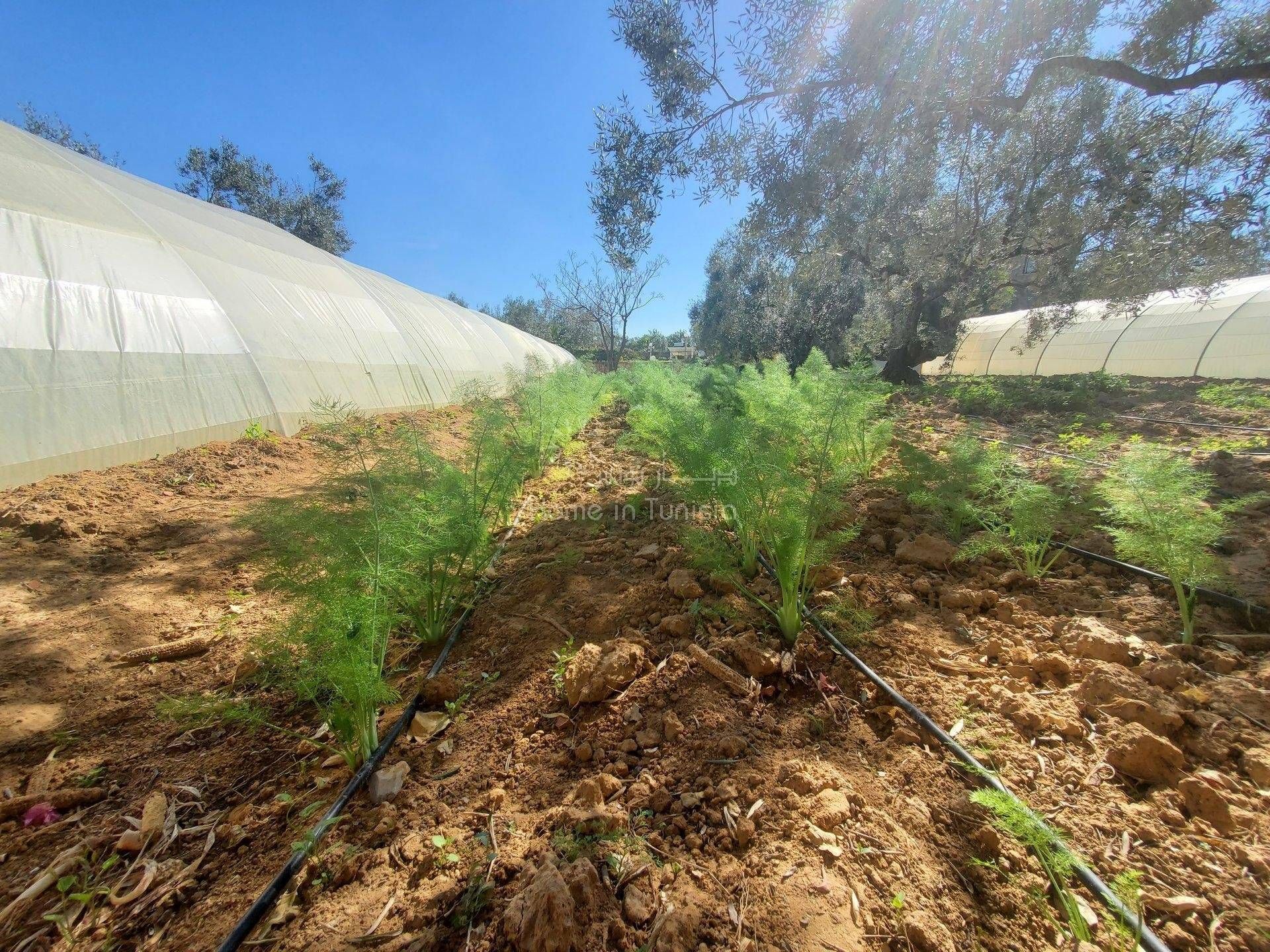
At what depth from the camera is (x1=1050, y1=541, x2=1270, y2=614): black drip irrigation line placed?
1.75 meters

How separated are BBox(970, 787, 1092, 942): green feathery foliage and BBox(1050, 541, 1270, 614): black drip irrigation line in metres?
1.30

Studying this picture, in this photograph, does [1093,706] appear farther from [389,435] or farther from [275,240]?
[275,240]

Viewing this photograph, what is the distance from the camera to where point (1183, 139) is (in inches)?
177

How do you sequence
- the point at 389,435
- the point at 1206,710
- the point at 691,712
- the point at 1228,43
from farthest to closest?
the point at 1228,43
the point at 389,435
the point at 691,712
the point at 1206,710

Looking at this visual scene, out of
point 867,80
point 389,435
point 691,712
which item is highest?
point 867,80

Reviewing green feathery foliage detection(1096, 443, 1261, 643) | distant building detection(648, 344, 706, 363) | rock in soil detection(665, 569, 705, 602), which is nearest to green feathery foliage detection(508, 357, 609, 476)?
rock in soil detection(665, 569, 705, 602)

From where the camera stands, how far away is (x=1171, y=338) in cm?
891

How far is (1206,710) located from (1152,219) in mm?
5743

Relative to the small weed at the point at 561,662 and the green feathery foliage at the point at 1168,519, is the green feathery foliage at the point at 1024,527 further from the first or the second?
the small weed at the point at 561,662

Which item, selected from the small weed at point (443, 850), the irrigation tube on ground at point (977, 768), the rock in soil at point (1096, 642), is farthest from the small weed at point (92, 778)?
the rock in soil at point (1096, 642)

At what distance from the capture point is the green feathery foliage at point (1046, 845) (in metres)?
0.93

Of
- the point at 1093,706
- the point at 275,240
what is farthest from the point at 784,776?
the point at 275,240

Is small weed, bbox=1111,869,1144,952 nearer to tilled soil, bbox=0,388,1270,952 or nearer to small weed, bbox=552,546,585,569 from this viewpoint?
tilled soil, bbox=0,388,1270,952

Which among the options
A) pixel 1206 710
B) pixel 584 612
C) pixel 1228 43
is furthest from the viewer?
pixel 1228 43
